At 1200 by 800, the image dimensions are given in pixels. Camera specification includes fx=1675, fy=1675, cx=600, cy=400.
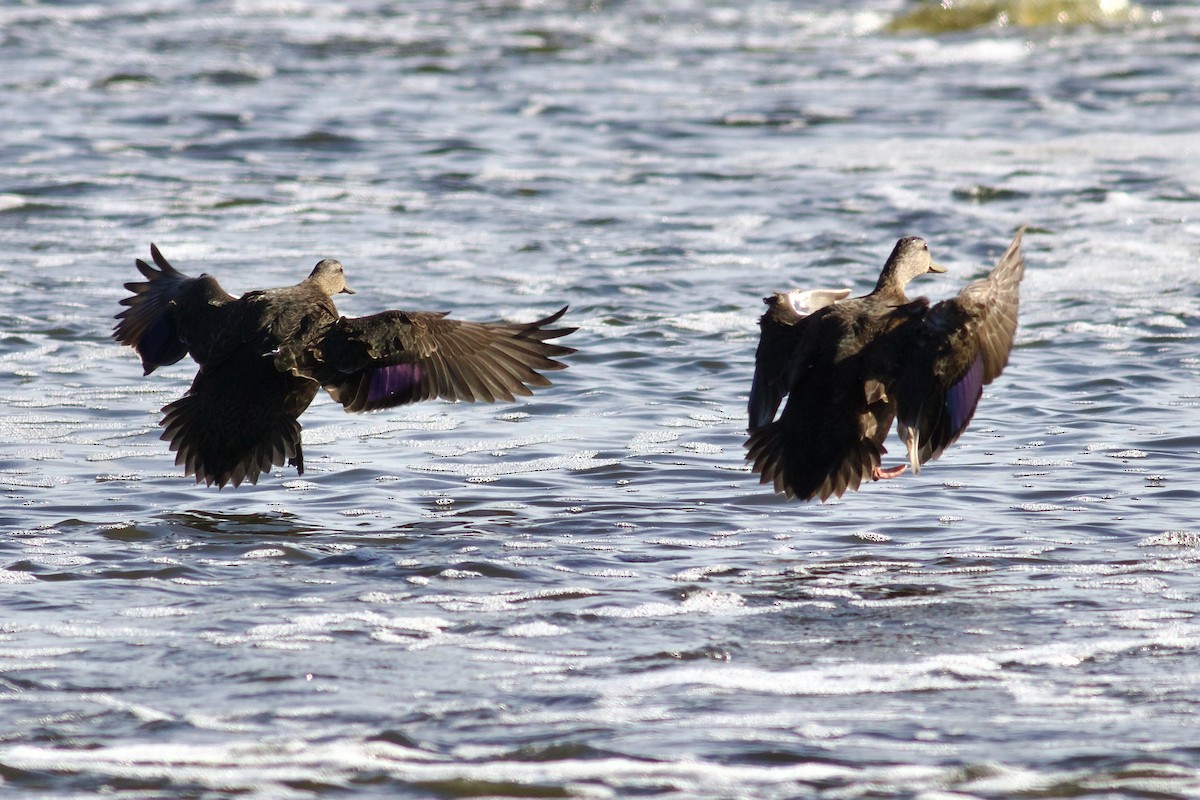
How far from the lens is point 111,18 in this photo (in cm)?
2503

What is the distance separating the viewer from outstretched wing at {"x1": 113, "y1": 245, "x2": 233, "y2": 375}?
24.7ft

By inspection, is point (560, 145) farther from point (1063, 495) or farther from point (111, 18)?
point (111, 18)

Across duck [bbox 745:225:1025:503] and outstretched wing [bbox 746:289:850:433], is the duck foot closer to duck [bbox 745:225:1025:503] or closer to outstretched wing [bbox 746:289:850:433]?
duck [bbox 745:225:1025:503]

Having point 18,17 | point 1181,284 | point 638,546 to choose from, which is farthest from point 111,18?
point 638,546

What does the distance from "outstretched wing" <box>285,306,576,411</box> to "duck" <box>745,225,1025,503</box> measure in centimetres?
102

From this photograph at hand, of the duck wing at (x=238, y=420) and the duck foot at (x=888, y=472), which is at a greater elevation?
the duck wing at (x=238, y=420)

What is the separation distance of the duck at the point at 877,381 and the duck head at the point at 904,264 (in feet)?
1.85

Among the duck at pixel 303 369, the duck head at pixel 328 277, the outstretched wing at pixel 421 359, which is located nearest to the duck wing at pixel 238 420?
the duck at pixel 303 369

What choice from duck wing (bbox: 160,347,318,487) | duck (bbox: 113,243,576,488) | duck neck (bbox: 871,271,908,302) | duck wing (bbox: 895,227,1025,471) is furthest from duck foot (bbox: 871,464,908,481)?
duck wing (bbox: 160,347,318,487)

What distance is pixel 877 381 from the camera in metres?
6.74

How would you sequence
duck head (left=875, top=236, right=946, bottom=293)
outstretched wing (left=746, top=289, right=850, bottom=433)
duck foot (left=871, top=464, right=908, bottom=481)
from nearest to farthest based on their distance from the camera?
duck foot (left=871, top=464, right=908, bottom=481) → outstretched wing (left=746, top=289, right=850, bottom=433) → duck head (left=875, top=236, right=946, bottom=293)

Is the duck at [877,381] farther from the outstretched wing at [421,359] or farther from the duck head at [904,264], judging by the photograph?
the outstretched wing at [421,359]

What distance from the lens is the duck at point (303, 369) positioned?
704 centimetres

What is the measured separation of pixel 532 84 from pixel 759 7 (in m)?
8.27
